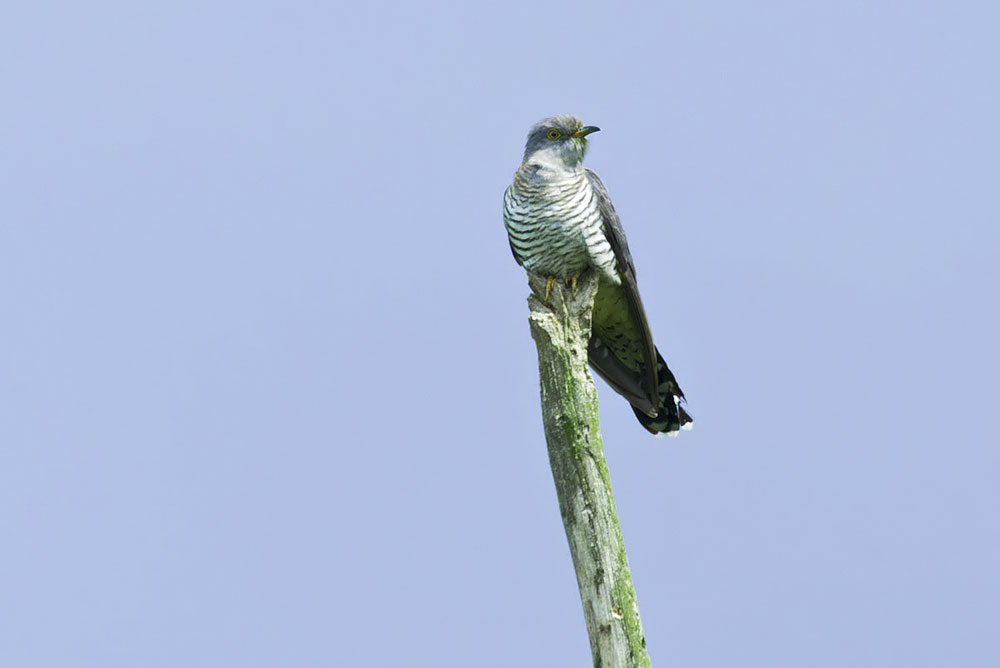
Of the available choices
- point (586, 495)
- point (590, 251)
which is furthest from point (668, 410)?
point (586, 495)

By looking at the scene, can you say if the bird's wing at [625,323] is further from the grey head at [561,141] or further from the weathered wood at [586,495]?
the weathered wood at [586,495]

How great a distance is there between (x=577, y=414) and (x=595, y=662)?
106cm

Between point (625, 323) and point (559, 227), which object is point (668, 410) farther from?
point (559, 227)

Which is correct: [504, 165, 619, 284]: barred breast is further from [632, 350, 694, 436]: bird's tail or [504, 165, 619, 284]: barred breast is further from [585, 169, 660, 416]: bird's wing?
[632, 350, 694, 436]: bird's tail

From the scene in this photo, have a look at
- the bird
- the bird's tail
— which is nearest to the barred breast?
the bird

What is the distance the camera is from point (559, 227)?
625 cm

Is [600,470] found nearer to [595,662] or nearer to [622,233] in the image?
[595,662]

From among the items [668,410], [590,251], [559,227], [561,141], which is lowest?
[668,410]

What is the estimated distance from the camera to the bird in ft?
20.6

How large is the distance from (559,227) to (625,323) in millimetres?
953

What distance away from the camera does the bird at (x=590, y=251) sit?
20.6 feet

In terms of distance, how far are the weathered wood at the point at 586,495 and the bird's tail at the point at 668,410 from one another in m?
1.80

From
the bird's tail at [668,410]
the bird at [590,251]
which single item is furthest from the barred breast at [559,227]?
the bird's tail at [668,410]

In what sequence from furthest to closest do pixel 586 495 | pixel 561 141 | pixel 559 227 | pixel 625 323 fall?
1. pixel 625 323
2. pixel 561 141
3. pixel 559 227
4. pixel 586 495
